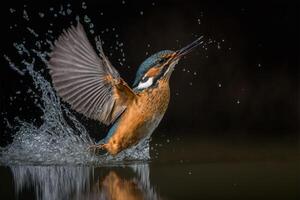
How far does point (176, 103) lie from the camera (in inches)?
142

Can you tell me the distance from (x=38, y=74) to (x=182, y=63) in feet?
3.16

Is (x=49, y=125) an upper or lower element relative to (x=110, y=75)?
lower

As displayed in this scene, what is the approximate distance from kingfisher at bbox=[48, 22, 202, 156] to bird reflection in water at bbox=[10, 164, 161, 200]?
136mm

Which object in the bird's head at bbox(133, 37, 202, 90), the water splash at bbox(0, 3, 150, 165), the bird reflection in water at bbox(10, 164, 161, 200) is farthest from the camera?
the water splash at bbox(0, 3, 150, 165)

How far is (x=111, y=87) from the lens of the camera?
229 centimetres

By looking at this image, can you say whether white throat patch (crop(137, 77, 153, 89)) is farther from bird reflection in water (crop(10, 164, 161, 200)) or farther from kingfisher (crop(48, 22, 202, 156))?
bird reflection in water (crop(10, 164, 161, 200))

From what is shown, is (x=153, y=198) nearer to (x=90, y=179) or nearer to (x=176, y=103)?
(x=90, y=179)

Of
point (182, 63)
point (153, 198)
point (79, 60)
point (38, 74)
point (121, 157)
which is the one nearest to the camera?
point (153, 198)

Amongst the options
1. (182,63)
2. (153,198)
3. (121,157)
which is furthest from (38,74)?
(153,198)

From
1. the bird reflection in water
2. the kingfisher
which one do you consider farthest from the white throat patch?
the bird reflection in water

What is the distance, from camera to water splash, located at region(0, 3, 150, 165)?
2.58 meters

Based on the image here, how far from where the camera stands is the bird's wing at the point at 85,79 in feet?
7.25

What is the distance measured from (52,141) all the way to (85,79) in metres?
0.51

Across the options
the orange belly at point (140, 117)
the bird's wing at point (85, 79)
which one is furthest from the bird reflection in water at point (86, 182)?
the bird's wing at point (85, 79)
